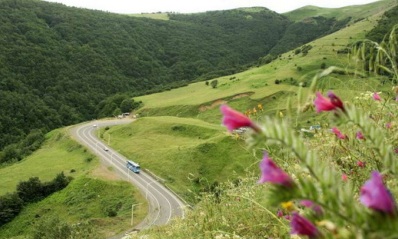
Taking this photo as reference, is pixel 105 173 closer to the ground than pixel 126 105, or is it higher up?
higher up

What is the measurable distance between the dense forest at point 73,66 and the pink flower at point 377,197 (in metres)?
Answer: 82.7

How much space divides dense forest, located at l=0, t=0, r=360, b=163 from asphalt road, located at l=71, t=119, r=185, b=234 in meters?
18.4

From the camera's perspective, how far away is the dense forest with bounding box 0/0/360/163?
109 metres

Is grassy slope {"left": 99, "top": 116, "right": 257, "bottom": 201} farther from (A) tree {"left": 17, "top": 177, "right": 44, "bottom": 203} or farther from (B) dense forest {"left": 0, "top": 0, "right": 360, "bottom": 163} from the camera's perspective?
(B) dense forest {"left": 0, "top": 0, "right": 360, "bottom": 163}

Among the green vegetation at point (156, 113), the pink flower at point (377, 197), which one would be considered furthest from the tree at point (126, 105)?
the pink flower at point (377, 197)

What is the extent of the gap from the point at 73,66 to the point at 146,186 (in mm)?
106119

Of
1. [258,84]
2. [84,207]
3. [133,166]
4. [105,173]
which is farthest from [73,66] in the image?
[84,207]

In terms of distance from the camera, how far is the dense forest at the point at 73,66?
10894 cm

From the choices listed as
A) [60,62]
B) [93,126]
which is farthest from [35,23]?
[93,126]

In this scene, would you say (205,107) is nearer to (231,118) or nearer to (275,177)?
(231,118)

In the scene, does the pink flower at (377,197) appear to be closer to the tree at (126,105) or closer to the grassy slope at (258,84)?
the grassy slope at (258,84)

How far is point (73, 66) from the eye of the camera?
146 m

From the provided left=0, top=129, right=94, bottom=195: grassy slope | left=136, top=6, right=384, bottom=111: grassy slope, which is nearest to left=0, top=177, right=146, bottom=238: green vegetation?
left=0, top=129, right=94, bottom=195: grassy slope

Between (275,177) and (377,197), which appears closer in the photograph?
(377,197)
